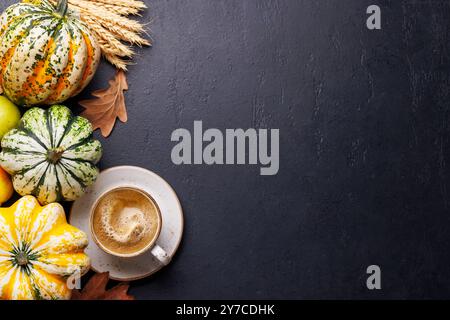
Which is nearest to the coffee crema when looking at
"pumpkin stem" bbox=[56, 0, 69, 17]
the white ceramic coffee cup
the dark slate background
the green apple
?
the white ceramic coffee cup

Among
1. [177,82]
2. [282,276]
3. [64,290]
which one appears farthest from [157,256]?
[177,82]

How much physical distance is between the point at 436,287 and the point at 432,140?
0.46m

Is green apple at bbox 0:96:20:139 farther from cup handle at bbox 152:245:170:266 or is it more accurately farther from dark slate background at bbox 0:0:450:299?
cup handle at bbox 152:245:170:266

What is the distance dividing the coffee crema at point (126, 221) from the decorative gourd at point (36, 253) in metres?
0.09

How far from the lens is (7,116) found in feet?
5.61

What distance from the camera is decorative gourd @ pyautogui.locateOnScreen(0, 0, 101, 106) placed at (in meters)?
1.63

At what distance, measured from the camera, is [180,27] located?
1918mm

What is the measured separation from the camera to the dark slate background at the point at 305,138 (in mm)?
1886

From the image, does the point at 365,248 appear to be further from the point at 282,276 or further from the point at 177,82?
the point at 177,82

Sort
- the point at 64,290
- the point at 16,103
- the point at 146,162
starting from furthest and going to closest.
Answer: the point at 146,162 < the point at 16,103 < the point at 64,290

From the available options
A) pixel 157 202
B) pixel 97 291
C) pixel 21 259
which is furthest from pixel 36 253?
pixel 157 202

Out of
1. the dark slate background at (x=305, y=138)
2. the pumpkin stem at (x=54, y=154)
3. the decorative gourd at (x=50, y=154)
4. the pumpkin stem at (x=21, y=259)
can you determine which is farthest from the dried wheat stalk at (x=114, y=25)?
the pumpkin stem at (x=21, y=259)

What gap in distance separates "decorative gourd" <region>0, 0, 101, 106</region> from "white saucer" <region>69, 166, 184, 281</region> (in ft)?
0.92

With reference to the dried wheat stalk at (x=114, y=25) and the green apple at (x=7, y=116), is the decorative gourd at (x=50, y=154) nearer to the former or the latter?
the green apple at (x=7, y=116)
